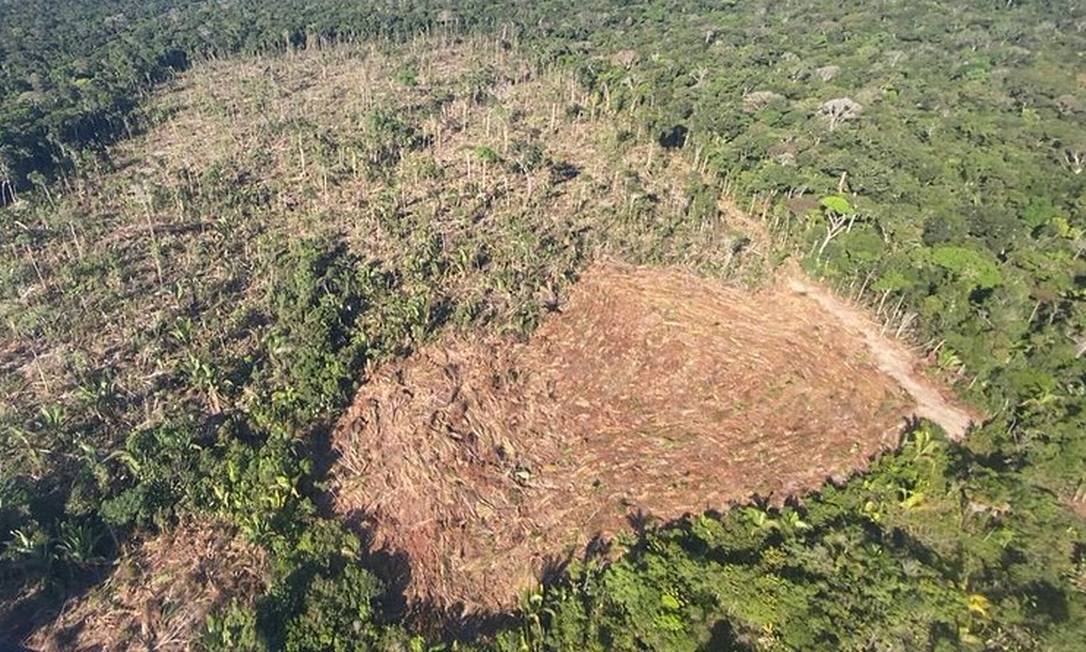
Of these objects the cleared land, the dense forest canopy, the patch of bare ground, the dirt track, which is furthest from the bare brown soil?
the patch of bare ground

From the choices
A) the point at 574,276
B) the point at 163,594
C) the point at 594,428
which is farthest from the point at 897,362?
the point at 163,594

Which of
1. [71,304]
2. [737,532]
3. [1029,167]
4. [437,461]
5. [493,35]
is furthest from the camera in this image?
[493,35]

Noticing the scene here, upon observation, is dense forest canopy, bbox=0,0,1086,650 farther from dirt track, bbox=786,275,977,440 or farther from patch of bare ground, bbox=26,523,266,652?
dirt track, bbox=786,275,977,440

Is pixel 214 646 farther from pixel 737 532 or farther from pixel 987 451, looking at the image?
pixel 987 451

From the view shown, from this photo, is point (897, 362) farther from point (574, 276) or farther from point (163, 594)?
point (163, 594)

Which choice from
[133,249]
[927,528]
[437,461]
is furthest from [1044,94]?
[133,249]

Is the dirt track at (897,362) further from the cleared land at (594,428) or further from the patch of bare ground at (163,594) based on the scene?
the patch of bare ground at (163,594)
